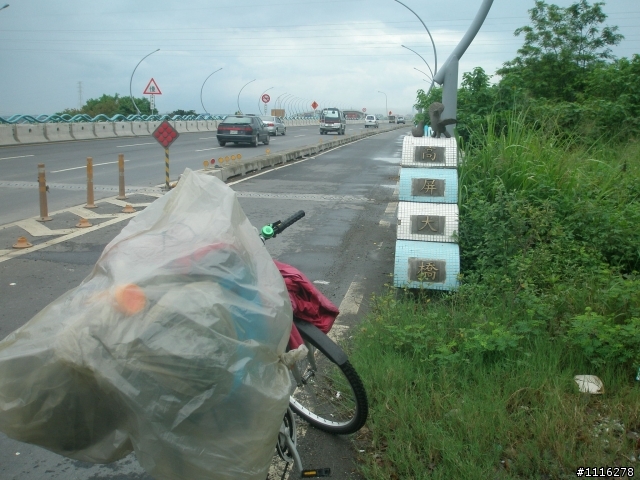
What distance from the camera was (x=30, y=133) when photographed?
1074 inches

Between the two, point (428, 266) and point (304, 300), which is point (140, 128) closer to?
point (428, 266)

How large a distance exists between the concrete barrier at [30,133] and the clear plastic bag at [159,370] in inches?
1063

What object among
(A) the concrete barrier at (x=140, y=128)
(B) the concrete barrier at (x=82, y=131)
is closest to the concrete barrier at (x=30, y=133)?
(B) the concrete barrier at (x=82, y=131)

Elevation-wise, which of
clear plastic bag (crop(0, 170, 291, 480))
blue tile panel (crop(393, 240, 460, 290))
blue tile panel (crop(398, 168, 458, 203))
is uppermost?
blue tile panel (crop(398, 168, 458, 203))

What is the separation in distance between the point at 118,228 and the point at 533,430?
7971 mm

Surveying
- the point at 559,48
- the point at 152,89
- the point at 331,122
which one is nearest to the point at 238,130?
the point at 152,89

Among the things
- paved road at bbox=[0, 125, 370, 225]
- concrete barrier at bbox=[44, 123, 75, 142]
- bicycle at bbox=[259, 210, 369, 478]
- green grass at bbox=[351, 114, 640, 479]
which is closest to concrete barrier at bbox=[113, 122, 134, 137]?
paved road at bbox=[0, 125, 370, 225]

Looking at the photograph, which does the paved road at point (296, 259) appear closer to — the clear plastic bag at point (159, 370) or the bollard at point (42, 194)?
the bollard at point (42, 194)

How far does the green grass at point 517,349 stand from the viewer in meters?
3.26

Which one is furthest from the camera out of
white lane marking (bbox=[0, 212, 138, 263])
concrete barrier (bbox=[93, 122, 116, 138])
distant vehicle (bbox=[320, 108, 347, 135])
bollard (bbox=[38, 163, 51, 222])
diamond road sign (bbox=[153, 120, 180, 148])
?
distant vehicle (bbox=[320, 108, 347, 135])

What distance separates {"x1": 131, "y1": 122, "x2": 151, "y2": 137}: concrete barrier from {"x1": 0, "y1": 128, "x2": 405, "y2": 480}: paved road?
22.8 meters

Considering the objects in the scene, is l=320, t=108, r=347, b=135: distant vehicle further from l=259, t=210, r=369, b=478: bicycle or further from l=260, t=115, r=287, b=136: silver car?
l=259, t=210, r=369, b=478: bicycle

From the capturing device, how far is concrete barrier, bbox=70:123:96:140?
101ft

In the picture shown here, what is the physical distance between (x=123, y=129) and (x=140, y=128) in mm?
2143
